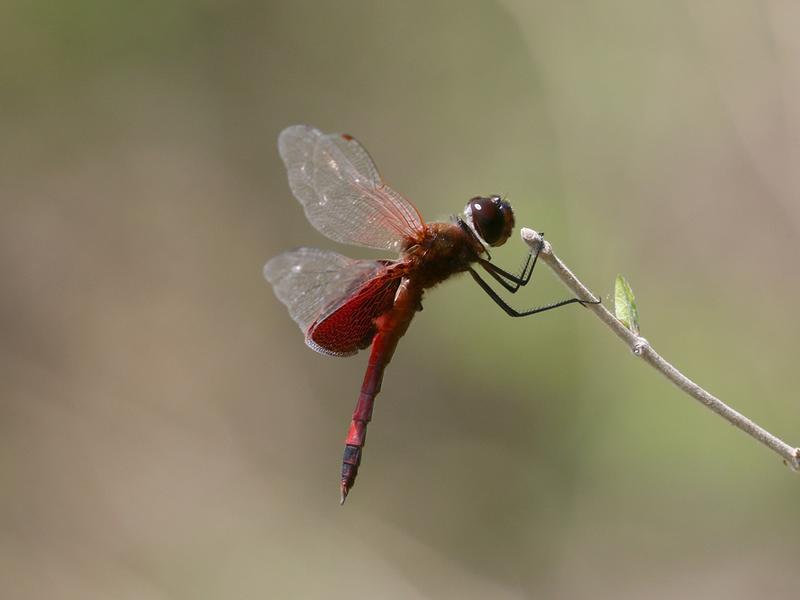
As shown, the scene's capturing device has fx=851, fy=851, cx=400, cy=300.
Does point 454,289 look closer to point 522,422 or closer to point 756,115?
point 522,422

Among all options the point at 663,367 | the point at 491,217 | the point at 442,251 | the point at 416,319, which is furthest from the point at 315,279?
the point at 416,319

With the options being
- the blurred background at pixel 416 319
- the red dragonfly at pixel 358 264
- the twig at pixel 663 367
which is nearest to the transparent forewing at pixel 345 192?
Result: the red dragonfly at pixel 358 264

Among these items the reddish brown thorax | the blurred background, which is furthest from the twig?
the blurred background

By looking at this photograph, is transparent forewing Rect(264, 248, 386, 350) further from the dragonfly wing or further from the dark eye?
the dark eye

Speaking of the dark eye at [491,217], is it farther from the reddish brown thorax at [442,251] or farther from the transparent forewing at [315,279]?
the transparent forewing at [315,279]

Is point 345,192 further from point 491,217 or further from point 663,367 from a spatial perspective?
point 663,367

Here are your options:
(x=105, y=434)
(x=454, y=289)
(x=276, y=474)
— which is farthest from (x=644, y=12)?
(x=105, y=434)
